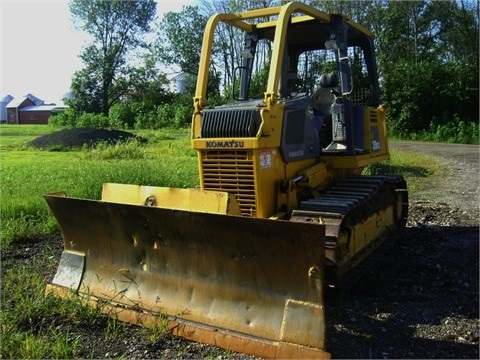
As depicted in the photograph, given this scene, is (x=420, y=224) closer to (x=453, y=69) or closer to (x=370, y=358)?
(x=370, y=358)

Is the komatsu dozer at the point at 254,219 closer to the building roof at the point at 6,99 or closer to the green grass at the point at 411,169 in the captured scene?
the green grass at the point at 411,169

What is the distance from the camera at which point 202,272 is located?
4301 millimetres

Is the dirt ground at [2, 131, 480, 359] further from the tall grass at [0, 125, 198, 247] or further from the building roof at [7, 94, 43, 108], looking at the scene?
the building roof at [7, 94, 43, 108]

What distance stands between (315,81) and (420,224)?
105 inches

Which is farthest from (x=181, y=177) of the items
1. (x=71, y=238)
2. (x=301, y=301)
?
(x=301, y=301)

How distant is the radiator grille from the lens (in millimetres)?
4855

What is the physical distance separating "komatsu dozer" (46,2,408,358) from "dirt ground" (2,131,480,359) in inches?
9.2

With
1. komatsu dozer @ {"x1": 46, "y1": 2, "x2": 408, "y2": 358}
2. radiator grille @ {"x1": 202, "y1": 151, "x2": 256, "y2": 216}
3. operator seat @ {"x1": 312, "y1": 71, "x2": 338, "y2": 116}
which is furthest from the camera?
operator seat @ {"x1": 312, "y1": 71, "x2": 338, "y2": 116}

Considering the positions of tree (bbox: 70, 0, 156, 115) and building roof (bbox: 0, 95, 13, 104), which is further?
building roof (bbox: 0, 95, 13, 104)

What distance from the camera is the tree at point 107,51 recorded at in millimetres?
53906

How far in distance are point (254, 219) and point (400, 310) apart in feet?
5.24

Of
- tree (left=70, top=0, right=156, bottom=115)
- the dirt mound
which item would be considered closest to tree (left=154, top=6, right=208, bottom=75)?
tree (left=70, top=0, right=156, bottom=115)

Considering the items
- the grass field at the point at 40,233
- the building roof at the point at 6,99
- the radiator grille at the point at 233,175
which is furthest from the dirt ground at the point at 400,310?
the building roof at the point at 6,99

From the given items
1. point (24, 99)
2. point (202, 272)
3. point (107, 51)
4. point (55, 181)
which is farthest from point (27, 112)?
point (202, 272)
